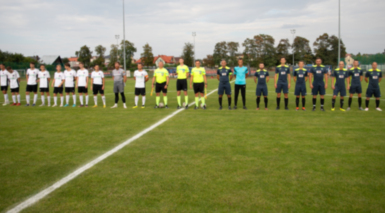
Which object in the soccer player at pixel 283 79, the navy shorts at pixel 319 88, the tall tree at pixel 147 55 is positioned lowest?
the navy shorts at pixel 319 88

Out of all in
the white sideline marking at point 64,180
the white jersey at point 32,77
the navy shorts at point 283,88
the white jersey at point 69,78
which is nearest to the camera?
the white sideline marking at point 64,180

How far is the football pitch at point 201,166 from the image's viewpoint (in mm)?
3334

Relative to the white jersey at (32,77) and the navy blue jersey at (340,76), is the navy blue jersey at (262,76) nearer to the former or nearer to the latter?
the navy blue jersey at (340,76)

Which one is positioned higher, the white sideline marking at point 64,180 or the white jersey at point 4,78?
the white jersey at point 4,78

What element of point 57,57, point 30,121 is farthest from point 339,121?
point 57,57

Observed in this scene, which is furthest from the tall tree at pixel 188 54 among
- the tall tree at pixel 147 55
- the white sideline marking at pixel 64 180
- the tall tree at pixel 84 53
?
the white sideline marking at pixel 64 180

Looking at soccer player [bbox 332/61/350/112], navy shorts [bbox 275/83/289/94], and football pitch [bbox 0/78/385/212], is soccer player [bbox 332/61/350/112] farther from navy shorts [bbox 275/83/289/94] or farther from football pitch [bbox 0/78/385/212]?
football pitch [bbox 0/78/385/212]

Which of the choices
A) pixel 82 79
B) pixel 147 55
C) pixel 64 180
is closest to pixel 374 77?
pixel 64 180

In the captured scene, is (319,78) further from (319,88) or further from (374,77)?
(374,77)

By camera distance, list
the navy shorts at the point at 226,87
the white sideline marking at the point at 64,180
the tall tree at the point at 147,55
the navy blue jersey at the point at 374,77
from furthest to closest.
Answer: the tall tree at the point at 147,55 → the navy shorts at the point at 226,87 → the navy blue jersey at the point at 374,77 → the white sideline marking at the point at 64,180

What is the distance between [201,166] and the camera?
14.9ft

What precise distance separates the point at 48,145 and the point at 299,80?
918cm

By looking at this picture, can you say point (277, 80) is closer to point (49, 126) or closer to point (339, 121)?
point (339, 121)

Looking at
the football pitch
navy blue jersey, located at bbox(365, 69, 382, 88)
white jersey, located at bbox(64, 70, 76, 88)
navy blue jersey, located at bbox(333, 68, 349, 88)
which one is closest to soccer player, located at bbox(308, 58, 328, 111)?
navy blue jersey, located at bbox(333, 68, 349, 88)
